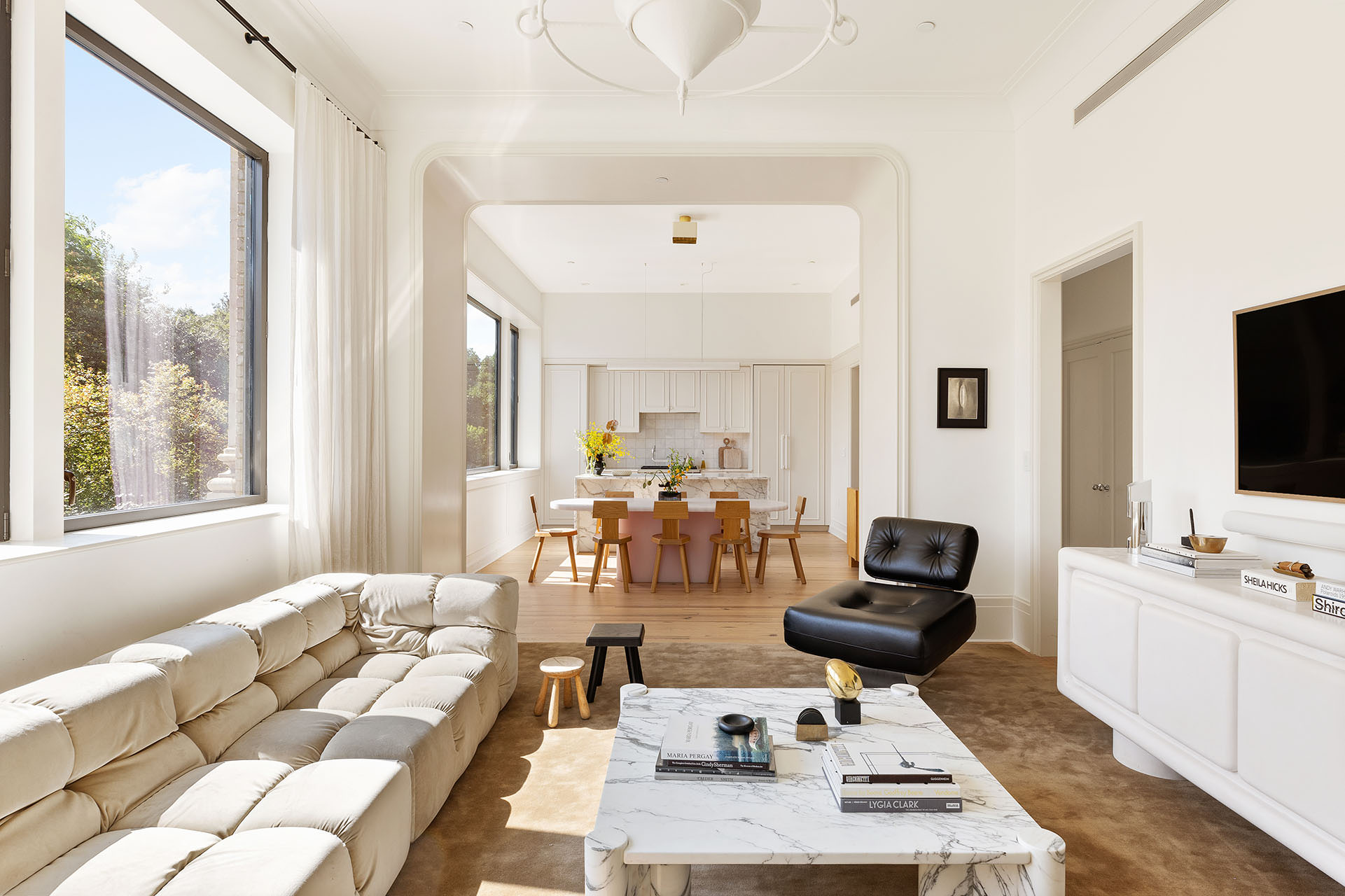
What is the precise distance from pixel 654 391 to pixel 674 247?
281cm

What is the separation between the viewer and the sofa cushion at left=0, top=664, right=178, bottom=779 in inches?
63.6

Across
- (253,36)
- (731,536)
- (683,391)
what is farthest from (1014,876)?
(683,391)

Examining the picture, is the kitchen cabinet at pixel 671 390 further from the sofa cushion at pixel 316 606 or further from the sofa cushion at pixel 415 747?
the sofa cushion at pixel 415 747

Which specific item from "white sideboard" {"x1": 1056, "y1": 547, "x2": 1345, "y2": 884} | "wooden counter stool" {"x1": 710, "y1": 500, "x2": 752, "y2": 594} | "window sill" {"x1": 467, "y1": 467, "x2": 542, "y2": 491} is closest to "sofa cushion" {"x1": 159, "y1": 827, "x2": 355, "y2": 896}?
"white sideboard" {"x1": 1056, "y1": 547, "x2": 1345, "y2": 884}

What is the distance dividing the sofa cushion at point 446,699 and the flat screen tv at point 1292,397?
9.88 ft

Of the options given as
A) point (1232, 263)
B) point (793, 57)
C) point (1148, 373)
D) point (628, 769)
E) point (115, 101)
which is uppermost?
point (793, 57)

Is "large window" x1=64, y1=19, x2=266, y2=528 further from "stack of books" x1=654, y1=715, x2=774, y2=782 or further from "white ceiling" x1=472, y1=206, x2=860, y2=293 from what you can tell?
"white ceiling" x1=472, y1=206, x2=860, y2=293

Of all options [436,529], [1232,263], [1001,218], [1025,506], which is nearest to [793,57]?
[1001,218]

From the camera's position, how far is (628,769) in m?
1.90

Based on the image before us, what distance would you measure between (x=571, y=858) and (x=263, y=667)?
3.99ft

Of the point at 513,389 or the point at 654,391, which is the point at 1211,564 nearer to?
the point at 654,391

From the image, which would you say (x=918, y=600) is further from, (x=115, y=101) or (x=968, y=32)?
(x=115, y=101)

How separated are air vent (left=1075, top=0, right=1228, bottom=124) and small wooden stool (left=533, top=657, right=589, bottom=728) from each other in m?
3.82

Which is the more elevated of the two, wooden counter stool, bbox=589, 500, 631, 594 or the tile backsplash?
the tile backsplash
